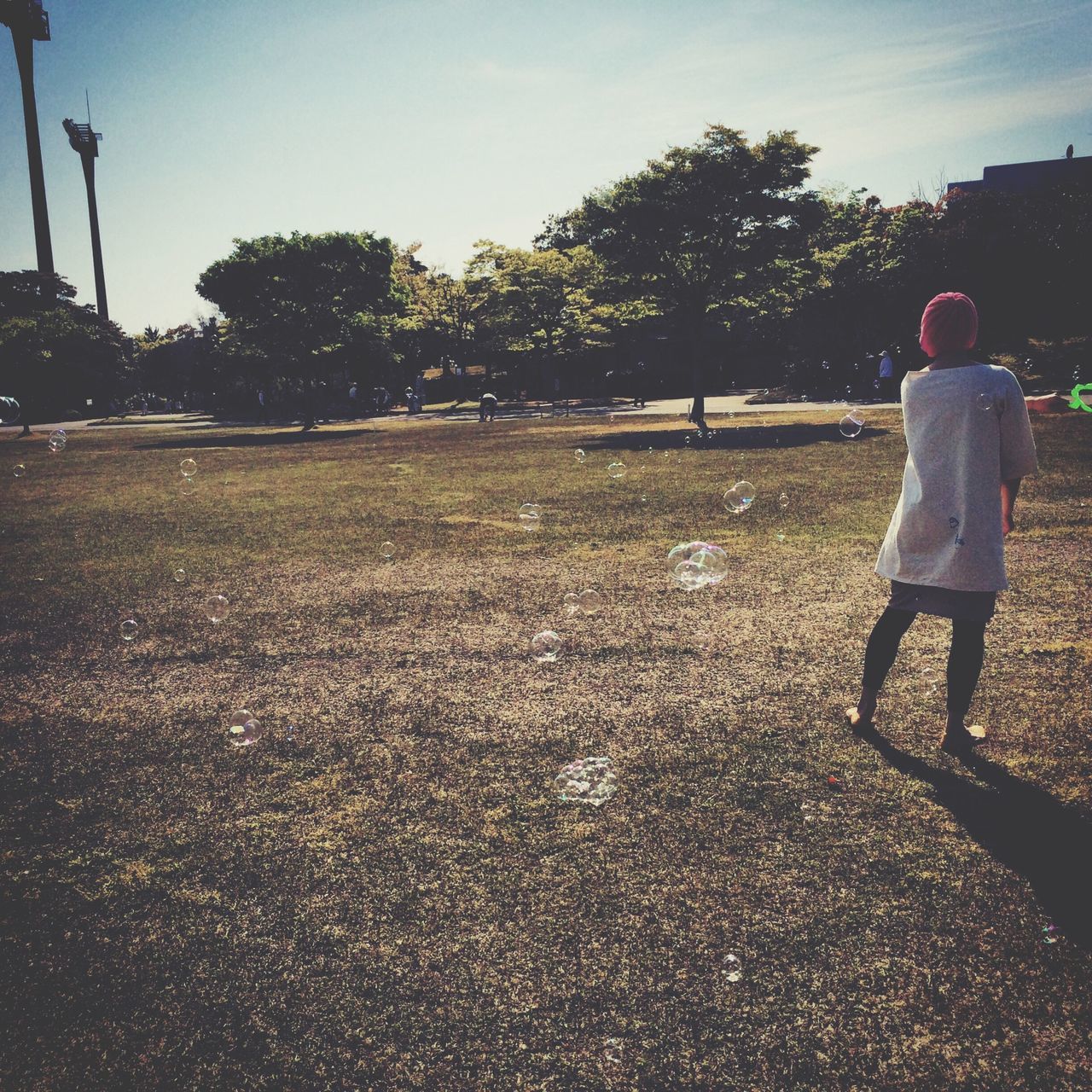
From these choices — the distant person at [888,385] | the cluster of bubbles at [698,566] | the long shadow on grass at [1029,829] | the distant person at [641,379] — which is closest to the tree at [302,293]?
the distant person at [641,379]

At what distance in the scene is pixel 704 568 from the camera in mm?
7625

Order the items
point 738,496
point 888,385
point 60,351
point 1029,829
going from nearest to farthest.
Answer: point 1029,829, point 738,496, point 888,385, point 60,351

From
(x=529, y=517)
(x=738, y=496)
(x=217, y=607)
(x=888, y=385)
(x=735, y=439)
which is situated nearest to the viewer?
(x=217, y=607)

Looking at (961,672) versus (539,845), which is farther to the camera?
(961,672)

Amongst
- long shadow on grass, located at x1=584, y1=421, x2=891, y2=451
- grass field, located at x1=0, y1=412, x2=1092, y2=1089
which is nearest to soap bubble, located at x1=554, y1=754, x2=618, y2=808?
grass field, located at x1=0, y1=412, x2=1092, y2=1089

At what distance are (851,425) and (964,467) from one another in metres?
13.7

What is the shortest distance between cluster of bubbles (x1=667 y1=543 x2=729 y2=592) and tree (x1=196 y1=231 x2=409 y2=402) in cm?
3510

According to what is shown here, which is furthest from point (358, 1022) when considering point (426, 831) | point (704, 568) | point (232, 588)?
point (232, 588)

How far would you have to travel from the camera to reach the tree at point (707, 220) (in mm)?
27750

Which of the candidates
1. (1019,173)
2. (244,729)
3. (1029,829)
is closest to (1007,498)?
(1029,829)

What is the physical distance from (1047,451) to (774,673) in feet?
46.2

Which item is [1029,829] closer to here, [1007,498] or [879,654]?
[879,654]

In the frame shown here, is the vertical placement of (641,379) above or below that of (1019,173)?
below

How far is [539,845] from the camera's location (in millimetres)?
3648
